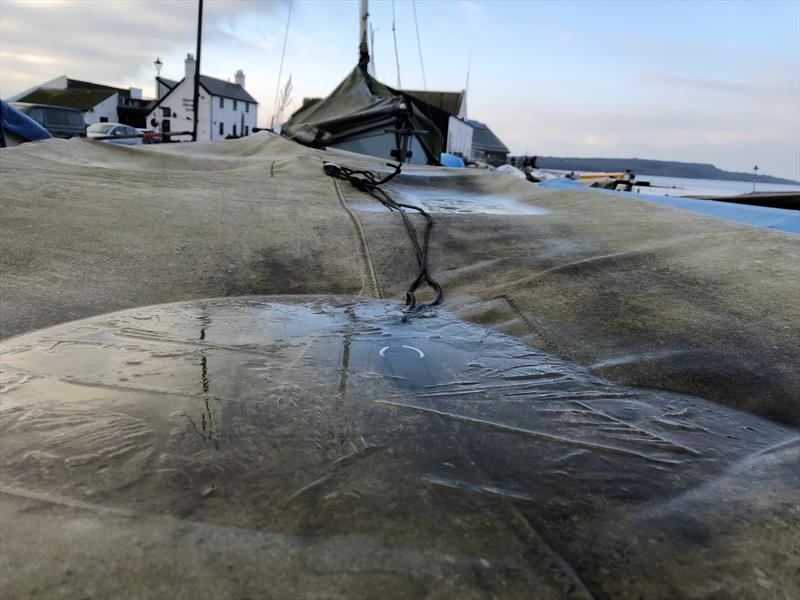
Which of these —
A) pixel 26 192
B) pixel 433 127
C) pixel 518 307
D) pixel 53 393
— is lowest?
pixel 53 393

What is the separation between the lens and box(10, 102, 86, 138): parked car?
48.8ft

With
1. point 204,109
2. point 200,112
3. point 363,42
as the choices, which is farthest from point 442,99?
point 200,112

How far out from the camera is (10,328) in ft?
9.29

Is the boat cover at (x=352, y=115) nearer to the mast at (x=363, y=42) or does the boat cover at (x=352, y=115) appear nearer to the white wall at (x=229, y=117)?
the mast at (x=363, y=42)

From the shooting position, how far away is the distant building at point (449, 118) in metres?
26.0

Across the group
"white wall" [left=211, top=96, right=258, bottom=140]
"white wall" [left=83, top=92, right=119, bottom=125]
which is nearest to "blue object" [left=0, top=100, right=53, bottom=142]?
"white wall" [left=211, top=96, right=258, bottom=140]

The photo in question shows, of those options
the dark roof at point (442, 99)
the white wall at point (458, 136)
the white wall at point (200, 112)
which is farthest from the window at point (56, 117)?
the white wall at point (200, 112)

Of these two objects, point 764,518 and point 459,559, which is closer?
point 459,559

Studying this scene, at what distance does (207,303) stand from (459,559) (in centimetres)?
252

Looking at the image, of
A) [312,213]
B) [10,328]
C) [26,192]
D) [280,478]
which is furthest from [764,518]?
[26,192]

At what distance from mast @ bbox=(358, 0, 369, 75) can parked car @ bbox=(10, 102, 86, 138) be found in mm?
8473

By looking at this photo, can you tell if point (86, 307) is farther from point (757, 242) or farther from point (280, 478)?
point (757, 242)

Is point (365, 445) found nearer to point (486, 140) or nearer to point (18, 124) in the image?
point (18, 124)

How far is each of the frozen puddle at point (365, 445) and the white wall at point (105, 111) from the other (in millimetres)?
45234
